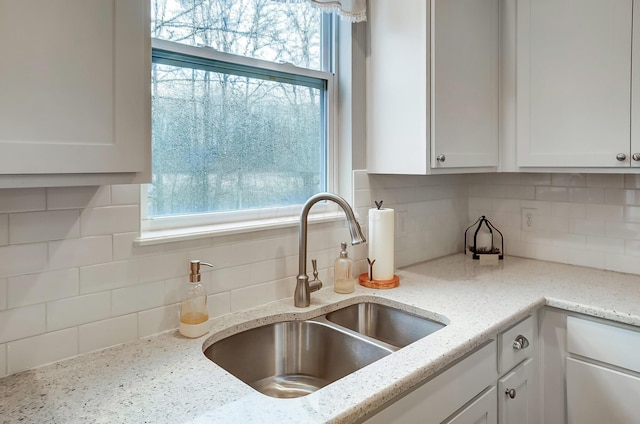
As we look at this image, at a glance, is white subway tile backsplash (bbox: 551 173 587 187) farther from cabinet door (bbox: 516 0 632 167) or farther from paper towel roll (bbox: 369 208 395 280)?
paper towel roll (bbox: 369 208 395 280)

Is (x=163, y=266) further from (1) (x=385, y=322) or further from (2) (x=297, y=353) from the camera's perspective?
(1) (x=385, y=322)

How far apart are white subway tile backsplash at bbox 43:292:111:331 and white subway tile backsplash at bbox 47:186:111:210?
0.25 m

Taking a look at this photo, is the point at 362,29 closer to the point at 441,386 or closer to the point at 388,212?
the point at 388,212

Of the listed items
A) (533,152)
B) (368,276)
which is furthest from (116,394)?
(533,152)

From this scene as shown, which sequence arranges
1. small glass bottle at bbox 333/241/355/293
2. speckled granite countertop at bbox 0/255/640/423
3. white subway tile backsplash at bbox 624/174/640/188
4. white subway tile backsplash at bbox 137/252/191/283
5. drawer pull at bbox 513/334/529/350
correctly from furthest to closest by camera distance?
1. white subway tile backsplash at bbox 624/174/640/188
2. small glass bottle at bbox 333/241/355/293
3. drawer pull at bbox 513/334/529/350
4. white subway tile backsplash at bbox 137/252/191/283
5. speckled granite countertop at bbox 0/255/640/423

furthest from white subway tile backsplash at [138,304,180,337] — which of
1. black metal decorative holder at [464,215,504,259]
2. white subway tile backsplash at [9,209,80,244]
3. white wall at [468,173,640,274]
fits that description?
white wall at [468,173,640,274]

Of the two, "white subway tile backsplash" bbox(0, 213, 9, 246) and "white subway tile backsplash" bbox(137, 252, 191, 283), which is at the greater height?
"white subway tile backsplash" bbox(0, 213, 9, 246)

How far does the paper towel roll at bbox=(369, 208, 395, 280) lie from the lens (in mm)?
1750

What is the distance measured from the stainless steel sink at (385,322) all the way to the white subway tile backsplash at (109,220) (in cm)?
75

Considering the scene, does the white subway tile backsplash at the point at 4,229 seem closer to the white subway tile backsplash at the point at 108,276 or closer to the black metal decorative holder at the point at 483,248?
the white subway tile backsplash at the point at 108,276

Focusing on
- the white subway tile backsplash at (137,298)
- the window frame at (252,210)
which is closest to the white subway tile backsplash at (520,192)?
the window frame at (252,210)

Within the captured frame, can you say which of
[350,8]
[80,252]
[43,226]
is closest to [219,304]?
[80,252]

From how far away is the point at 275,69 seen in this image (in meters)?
1.67

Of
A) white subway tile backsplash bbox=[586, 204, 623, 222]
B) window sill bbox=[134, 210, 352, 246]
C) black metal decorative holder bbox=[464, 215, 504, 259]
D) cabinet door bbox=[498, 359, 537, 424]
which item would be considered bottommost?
cabinet door bbox=[498, 359, 537, 424]
